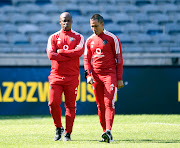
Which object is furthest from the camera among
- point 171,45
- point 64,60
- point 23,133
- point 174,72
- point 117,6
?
point 117,6

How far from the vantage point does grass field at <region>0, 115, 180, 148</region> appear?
5859 millimetres

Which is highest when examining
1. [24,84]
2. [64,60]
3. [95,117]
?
[64,60]

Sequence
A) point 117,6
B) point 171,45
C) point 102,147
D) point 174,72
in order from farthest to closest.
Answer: point 117,6, point 171,45, point 174,72, point 102,147

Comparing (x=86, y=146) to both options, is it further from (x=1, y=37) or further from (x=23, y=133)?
(x=1, y=37)

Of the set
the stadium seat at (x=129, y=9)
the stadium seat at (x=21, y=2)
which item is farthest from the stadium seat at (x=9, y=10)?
the stadium seat at (x=129, y=9)

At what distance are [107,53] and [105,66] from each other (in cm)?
19

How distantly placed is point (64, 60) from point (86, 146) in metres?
1.35

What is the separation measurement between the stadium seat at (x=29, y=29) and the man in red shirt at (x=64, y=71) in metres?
9.62

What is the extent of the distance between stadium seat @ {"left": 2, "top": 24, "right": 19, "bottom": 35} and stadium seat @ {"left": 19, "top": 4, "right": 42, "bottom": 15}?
1.09 meters

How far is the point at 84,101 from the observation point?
439 inches

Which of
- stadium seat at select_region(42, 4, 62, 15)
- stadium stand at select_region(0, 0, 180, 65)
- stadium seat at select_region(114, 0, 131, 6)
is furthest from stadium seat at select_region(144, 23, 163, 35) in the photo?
stadium seat at select_region(42, 4, 62, 15)

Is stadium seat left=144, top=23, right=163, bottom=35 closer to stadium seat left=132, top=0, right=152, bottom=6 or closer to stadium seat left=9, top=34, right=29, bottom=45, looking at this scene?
stadium seat left=132, top=0, right=152, bottom=6

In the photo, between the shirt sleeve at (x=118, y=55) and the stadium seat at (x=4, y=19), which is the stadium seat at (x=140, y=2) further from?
the shirt sleeve at (x=118, y=55)

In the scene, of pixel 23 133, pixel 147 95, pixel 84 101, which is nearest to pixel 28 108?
pixel 84 101
